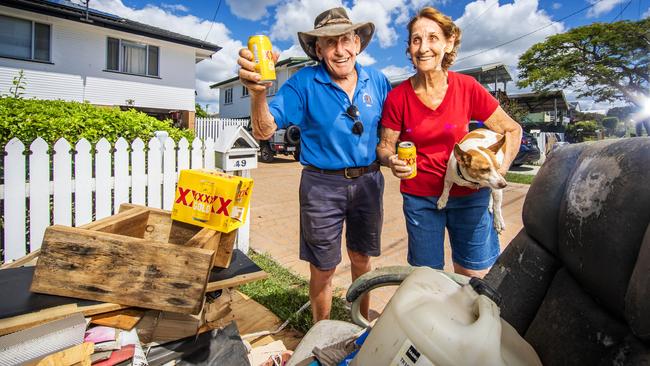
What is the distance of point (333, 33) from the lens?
1.95m

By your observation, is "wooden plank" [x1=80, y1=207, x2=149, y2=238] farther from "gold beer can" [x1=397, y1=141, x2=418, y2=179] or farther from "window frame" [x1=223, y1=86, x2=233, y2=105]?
"window frame" [x1=223, y1=86, x2=233, y2=105]

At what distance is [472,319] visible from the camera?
0.82 meters

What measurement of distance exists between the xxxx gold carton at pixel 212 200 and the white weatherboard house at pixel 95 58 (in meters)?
14.2

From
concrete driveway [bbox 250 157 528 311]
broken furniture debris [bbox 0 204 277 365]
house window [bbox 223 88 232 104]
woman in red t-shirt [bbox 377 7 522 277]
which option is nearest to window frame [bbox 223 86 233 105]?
house window [bbox 223 88 232 104]

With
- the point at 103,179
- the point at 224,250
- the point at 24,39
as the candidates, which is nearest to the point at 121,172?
the point at 103,179

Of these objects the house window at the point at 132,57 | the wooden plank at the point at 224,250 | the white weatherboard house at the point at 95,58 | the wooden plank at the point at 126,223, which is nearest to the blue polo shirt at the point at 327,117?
the wooden plank at the point at 224,250

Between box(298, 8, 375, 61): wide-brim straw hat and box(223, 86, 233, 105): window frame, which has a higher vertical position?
box(223, 86, 233, 105): window frame

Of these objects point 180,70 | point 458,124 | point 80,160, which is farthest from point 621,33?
point 80,160

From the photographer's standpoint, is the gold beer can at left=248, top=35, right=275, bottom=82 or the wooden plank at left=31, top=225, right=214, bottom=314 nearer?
the wooden plank at left=31, top=225, right=214, bottom=314

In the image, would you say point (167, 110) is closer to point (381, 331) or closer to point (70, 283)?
point (70, 283)

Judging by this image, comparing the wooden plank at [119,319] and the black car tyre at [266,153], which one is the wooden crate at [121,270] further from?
the black car tyre at [266,153]

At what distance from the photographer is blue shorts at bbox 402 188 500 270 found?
1.91 meters

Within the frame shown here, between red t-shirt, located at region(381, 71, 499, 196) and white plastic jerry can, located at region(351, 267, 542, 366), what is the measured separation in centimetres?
105

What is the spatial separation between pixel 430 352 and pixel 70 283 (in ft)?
5.33
